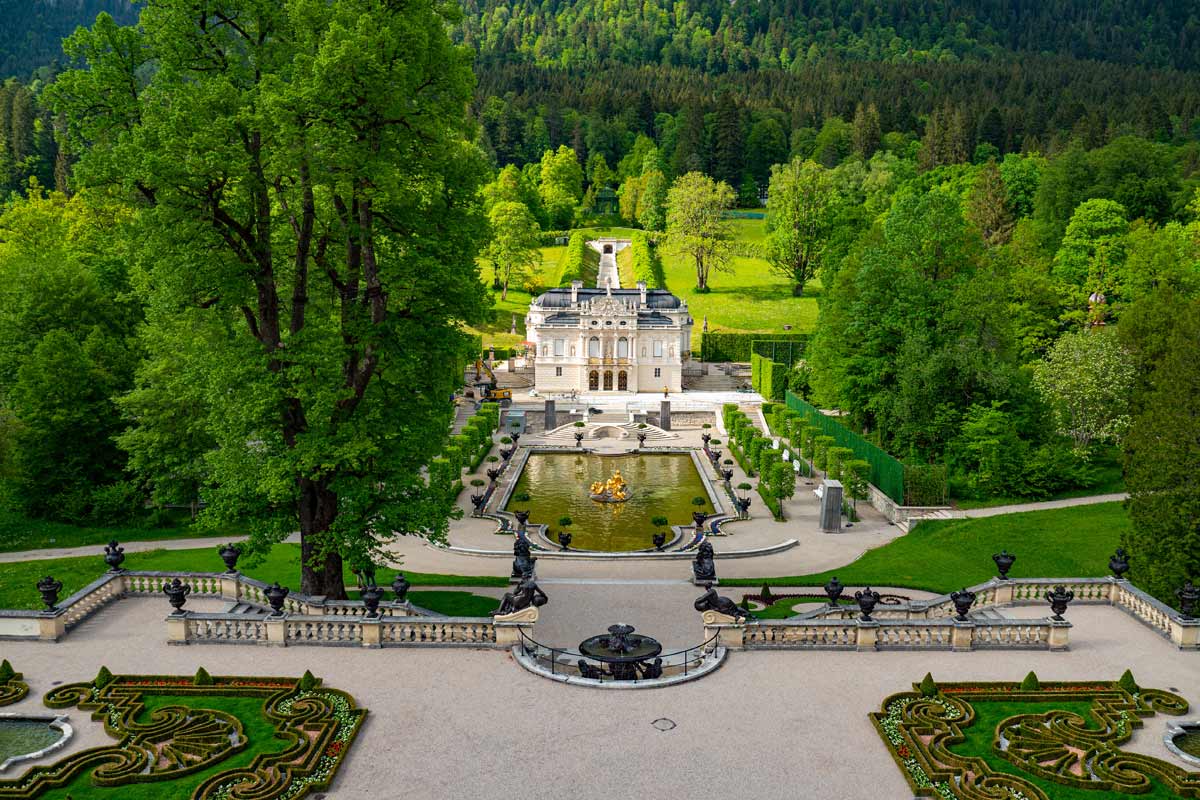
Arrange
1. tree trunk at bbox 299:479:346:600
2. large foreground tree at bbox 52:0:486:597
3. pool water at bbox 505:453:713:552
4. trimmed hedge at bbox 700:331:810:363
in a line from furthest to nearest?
trimmed hedge at bbox 700:331:810:363 < pool water at bbox 505:453:713:552 < tree trunk at bbox 299:479:346:600 < large foreground tree at bbox 52:0:486:597

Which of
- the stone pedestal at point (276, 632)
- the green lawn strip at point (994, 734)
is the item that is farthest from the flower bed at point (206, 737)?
the green lawn strip at point (994, 734)

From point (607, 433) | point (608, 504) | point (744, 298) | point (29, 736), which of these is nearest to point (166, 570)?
point (29, 736)

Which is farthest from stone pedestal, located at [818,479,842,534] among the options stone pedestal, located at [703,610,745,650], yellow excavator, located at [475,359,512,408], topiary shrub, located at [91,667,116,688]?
yellow excavator, located at [475,359,512,408]

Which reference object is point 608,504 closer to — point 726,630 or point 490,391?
point 726,630

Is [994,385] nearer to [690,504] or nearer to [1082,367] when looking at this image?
[1082,367]

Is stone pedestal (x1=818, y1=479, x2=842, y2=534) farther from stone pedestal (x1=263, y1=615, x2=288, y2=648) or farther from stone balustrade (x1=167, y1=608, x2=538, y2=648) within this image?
stone pedestal (x1=263, y1=615, x2=288, y2=648)

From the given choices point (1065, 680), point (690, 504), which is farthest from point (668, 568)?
point (1065, 680)
